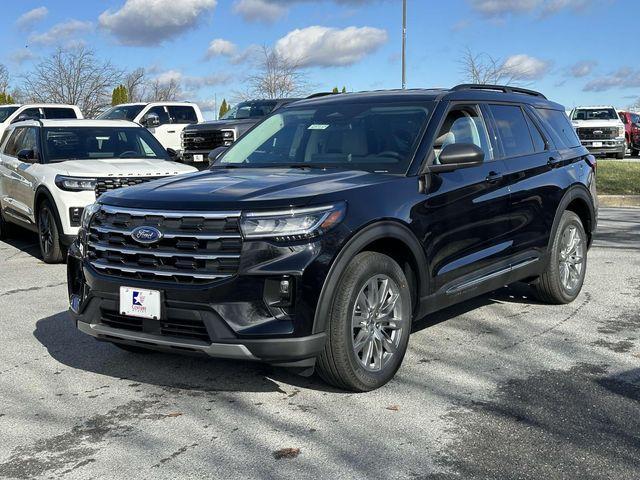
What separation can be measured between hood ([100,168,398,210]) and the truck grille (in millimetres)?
69

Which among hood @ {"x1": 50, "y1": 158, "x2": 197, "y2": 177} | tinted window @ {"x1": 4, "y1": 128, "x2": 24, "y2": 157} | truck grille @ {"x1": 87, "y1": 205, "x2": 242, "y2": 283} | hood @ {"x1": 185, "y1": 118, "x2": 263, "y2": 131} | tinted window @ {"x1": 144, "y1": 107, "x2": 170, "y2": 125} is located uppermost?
tinted window @ {"x1": 144, "y1": 107, "x2": 170, "y2": 125}

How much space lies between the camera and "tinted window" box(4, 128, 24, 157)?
10570 mm

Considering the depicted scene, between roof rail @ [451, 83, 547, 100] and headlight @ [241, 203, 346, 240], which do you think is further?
roof rail @ [451, 83, 547, 100]

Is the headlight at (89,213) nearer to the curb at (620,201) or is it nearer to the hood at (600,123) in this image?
the curb at (620,201)

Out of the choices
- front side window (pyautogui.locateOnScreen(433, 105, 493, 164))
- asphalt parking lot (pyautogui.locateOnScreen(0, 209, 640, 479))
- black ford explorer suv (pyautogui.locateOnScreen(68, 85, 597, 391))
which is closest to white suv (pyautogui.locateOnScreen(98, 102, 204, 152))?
asphalt parking lot (pyautogui.locateOnScreen(0, 209, 640, 479))

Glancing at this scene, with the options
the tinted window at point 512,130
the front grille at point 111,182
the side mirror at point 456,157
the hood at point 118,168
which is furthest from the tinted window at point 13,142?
the side mirror at point 456,157

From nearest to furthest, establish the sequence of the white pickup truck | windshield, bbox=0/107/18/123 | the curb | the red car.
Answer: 1. the curb
2. windshield, bbox=0/107/18/123
3. the white pickup truck
4. the red car

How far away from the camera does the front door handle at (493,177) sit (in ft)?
17.9

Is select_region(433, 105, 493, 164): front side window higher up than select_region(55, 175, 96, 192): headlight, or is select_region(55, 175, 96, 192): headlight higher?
select_region(433, 105, 493, 164): front side window

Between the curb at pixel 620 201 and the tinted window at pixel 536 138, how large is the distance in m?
9.61

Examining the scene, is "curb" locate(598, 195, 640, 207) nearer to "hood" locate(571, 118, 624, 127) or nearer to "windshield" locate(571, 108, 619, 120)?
"hood" locate(571, 118, 624, 127)

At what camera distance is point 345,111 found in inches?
219

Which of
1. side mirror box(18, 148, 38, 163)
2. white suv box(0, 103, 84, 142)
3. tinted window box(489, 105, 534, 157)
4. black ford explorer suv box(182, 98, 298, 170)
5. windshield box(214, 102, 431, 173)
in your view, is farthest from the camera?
white suv box(0, 103, 84, 142)

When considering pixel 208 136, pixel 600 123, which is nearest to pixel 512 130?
pixel 208 136
